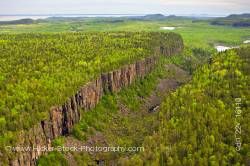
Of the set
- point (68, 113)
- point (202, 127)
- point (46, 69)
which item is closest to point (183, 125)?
point (202, 127)

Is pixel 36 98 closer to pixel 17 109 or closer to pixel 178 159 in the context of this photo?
pixel 17 109

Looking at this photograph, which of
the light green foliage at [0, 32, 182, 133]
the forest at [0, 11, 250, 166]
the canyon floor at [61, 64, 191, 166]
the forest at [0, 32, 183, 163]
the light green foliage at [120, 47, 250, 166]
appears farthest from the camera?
the canyon floor at [61, 64, 191, 166]

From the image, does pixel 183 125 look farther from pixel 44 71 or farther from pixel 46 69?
pixel 46 69

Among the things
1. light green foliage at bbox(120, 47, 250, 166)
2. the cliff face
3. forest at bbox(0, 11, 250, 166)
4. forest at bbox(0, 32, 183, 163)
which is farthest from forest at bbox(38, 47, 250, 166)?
forest at bbox(0, 32, 183, 163)

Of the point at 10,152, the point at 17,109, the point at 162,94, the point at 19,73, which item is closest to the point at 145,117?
the point at 162,94

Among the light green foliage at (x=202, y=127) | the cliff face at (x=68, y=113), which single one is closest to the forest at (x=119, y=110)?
the light green foliage at (x=202, y=127)

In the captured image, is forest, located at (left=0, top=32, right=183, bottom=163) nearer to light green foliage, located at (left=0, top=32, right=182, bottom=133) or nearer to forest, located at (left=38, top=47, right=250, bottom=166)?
light green foliage, located at (left=0, top=32, right=182, bottom=133)

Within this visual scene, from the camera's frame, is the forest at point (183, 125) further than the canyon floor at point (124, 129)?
No

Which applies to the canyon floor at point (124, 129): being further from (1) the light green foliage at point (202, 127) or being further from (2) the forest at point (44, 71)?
(2) the forest at point (44, 71)
